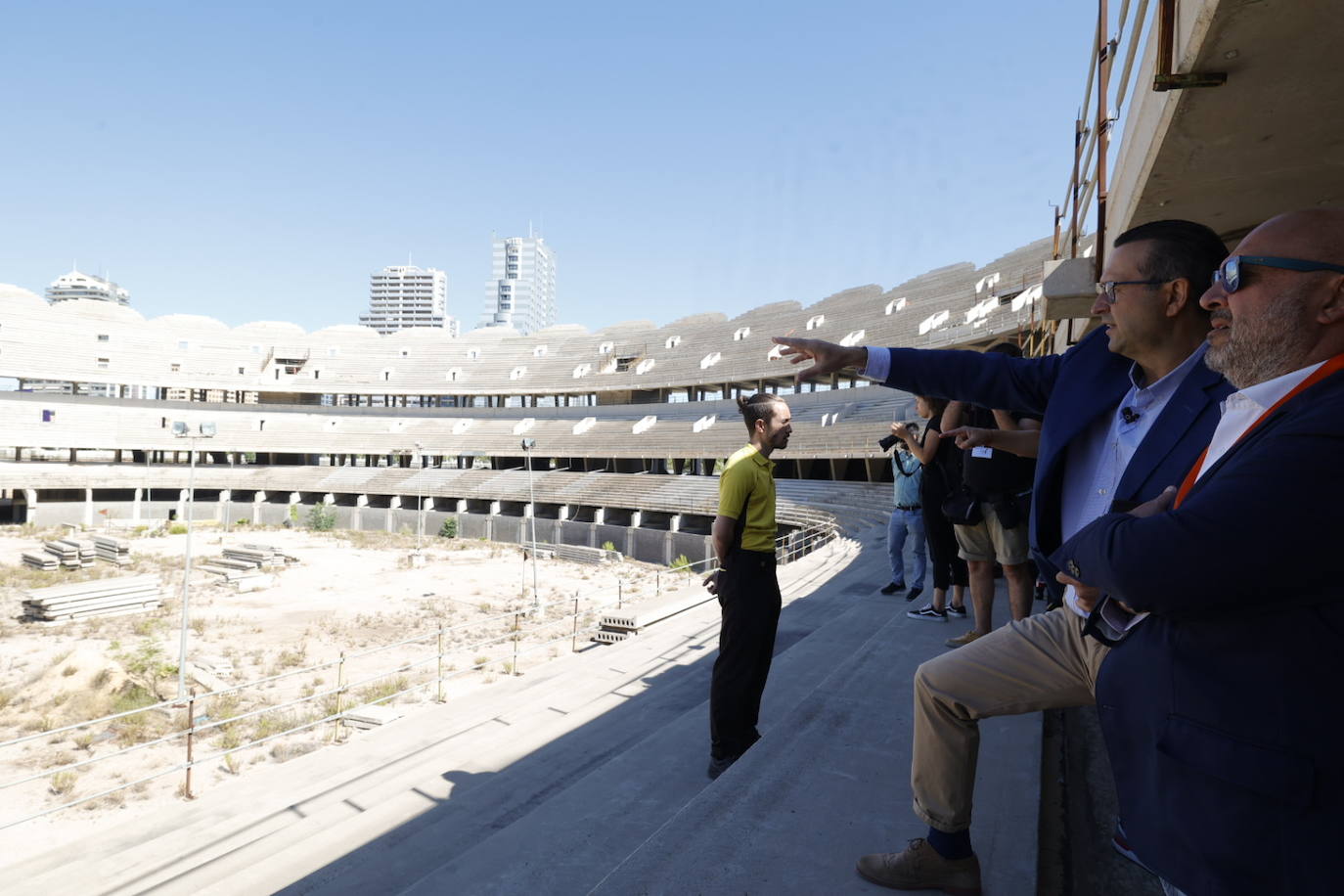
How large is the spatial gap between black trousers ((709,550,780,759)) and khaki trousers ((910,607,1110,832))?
5.54 ft

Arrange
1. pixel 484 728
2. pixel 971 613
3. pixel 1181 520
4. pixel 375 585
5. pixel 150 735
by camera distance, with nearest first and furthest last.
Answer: pixel 1181 520 < pixel 971 613 < pixel 484 728 < pixel 150 735 < pixel 375 585

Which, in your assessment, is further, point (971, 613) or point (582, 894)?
point (971, 613)

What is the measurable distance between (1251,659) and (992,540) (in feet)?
12.0

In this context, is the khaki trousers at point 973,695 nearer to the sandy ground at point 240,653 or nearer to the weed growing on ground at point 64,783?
the sandy ground at point 240,653

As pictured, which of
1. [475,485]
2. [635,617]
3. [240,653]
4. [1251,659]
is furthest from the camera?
[475,485]

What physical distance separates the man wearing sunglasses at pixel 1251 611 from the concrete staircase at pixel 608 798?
3.32 feet

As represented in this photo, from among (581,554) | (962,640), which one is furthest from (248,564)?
(962,640)

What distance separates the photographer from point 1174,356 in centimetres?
193

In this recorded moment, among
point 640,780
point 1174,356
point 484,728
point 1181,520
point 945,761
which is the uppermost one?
point 1174,356

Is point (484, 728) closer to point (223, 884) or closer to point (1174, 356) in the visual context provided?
point (223, 884)

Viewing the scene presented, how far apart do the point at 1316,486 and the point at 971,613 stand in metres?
5.30

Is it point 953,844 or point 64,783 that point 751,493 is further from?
point 64,783

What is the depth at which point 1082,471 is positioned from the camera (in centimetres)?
215

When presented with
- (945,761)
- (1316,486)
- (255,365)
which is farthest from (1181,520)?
(255,365)
